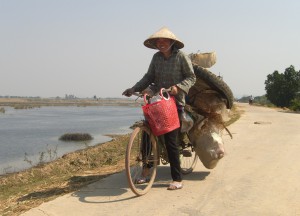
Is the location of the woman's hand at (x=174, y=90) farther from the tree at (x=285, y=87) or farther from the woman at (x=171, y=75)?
the tree at (x=285, y=87)

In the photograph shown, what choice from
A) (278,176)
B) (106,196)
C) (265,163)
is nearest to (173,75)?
(106,196)

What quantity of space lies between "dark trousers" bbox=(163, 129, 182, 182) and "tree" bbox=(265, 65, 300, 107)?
44636 mm

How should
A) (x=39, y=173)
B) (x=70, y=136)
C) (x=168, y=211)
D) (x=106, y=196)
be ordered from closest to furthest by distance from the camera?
(x=168, y=211), (x=106, y=196), (x=39, y=173), (x=70, y=136)

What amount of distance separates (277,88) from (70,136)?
34365mm

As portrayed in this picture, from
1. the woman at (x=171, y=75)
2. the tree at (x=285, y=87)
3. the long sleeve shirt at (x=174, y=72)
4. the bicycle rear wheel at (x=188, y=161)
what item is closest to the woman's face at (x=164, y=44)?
the woman at (x=171, y=75)

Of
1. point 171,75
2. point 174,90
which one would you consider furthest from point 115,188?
point 171,75

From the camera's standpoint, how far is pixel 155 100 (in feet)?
15.6

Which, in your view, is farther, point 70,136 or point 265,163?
point 70,136

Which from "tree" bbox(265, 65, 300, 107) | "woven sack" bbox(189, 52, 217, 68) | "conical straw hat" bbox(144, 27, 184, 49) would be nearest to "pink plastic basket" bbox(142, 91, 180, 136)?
"conical straw hat" bbox(144, 27, 184, 49)

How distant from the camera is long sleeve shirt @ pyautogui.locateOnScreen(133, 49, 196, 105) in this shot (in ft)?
16.8

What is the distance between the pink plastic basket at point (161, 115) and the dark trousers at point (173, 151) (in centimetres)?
14

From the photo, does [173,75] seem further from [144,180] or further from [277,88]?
[277,88]

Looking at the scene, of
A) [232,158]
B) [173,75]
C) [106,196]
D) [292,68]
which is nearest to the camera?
[106,196]

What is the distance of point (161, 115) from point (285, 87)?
46.9 meters
